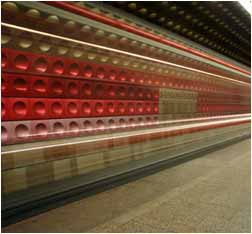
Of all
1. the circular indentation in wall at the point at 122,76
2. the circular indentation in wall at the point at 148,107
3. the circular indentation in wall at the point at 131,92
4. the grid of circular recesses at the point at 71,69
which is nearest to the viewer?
the grid of circular recesses at the point at 71,69

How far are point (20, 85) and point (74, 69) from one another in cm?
68

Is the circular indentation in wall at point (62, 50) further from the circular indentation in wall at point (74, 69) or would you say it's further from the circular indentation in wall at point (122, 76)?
the circular indentation in wall at point (122, 76)

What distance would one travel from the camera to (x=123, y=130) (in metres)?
Answer: 3.96

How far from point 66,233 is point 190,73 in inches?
173

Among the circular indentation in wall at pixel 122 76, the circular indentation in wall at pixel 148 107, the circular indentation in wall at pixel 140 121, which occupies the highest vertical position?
the circular indentation in wall at pixel 122 76

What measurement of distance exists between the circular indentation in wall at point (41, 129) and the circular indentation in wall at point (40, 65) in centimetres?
50

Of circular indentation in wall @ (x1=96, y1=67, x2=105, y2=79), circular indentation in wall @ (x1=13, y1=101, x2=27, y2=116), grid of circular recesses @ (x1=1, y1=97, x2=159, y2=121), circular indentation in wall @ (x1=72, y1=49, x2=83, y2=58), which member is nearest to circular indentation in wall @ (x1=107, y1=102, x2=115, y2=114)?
grid of circular recesses @ (x1=1, y1=97, x2=159, y2=121)

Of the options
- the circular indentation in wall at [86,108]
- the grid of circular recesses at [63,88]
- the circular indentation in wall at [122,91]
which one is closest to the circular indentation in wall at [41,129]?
the grid of circular recesses at [63,88]

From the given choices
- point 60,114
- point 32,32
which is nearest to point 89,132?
point 60,114

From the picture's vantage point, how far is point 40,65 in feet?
9.46

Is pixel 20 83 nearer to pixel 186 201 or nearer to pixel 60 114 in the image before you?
pixel 60 114

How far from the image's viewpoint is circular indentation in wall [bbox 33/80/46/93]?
112 inches

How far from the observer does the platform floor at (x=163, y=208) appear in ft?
7.36

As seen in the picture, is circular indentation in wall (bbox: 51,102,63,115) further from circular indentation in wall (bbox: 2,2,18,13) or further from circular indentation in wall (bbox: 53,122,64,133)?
circular indentation in wall (bbox: 2,2,18,13)
